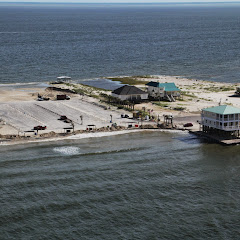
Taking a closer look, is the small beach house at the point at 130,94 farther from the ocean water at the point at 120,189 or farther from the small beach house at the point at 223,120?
the small beach house at the point at 223,120

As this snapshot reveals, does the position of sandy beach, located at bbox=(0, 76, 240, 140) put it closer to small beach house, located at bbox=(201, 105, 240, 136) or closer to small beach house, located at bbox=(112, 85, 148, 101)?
small beach house, located at bbox=(112, 85, 148, 101)

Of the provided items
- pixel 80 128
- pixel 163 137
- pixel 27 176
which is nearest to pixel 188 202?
pixel 27 176

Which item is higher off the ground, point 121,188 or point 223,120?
point 223,120

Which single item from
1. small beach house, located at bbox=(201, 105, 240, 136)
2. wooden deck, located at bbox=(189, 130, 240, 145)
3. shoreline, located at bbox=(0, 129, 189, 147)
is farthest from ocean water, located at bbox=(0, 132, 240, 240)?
small beach house, located at bbox=(201, 105, 240, 136)

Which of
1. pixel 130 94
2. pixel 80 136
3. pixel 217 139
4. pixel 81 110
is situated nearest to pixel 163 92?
pixel 130 94

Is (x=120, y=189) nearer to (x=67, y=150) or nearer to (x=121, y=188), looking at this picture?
(x=121, y=188)

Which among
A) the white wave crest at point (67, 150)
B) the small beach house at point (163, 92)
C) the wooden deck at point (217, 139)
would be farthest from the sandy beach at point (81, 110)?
the white wave crest at point (67, 150)
